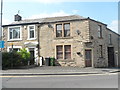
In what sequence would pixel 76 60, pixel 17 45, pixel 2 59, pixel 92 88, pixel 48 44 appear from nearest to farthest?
pixel 92 88 → pixel 2 59 → pixel 76 60 → pixel 48 44 → pixel 17 45

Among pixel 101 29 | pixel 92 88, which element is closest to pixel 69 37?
pixel 101 29

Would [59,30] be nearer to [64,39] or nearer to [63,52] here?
[64,39]

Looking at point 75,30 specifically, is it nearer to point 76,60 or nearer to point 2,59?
point 76,60

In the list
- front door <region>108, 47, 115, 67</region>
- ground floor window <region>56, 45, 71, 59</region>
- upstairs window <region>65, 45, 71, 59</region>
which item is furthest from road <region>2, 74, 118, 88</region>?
front door <region>108, 47, 115, 67</region>

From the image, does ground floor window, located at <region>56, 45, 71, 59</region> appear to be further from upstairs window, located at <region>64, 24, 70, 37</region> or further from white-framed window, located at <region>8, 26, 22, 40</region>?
white-framed window, located at <region>8, 26, 22, 40</region>

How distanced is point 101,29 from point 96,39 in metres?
2.24

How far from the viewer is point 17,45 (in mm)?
26438

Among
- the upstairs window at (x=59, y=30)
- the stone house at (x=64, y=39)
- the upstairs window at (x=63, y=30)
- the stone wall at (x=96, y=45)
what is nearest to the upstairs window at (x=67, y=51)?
the stone house at (x=64, y=39)

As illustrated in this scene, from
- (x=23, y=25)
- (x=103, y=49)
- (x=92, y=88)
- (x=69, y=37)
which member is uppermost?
(x=23, y=25)

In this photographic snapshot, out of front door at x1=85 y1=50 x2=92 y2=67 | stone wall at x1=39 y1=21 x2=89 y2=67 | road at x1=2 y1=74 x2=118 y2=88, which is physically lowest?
A: road at x1=2 y1=74 x2=118 y2=88

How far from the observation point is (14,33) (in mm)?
26906

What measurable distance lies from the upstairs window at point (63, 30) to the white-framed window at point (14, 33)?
5786mm

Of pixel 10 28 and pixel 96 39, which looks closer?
pixel 96 39

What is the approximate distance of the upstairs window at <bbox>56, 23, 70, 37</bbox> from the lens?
24219mm
